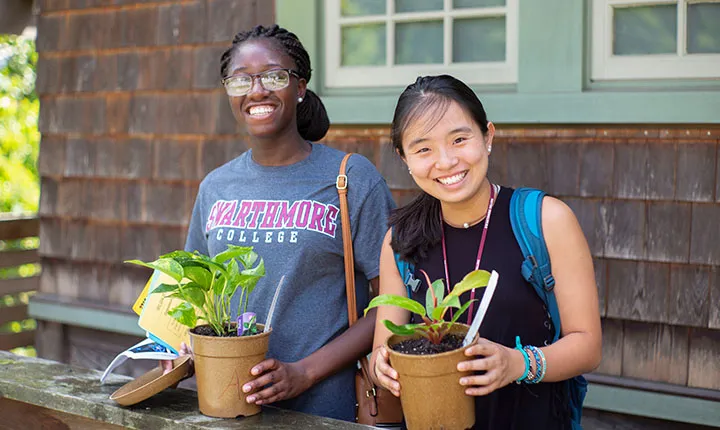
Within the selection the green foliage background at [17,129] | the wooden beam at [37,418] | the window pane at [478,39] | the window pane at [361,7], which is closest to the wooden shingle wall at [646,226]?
the window pane at [478,39]

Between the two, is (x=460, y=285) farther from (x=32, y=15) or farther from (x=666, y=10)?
(x=32, y=15)

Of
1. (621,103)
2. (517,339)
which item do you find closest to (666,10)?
(621,103)

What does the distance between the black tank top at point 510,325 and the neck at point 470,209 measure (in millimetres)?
27

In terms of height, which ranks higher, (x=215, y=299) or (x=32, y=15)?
(x=32, y=15)

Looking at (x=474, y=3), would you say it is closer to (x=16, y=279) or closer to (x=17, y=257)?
(x=17, y=257)

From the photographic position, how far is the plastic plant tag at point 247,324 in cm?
176

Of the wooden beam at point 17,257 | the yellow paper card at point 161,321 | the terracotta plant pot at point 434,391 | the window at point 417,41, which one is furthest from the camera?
the wooden beam at point 17,257

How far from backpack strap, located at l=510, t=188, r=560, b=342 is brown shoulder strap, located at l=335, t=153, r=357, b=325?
0.46m

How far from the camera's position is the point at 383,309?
1858 millimetres

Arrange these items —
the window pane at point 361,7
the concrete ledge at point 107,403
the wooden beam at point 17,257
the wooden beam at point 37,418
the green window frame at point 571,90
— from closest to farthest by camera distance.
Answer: the concrete ledge at point 107,403, the wooden beam at point 37,418, the green window frame at point 571,90, the window pane at point 361,7, the wooden beam at point 17,257

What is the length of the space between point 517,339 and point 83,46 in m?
3.42

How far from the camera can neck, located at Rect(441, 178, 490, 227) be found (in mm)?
1812

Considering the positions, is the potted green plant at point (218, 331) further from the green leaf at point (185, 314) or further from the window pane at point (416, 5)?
the window pane at point (416, 5)

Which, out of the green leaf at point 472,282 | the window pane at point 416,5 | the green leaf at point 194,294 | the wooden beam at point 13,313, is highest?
the window pane at point 416,5
